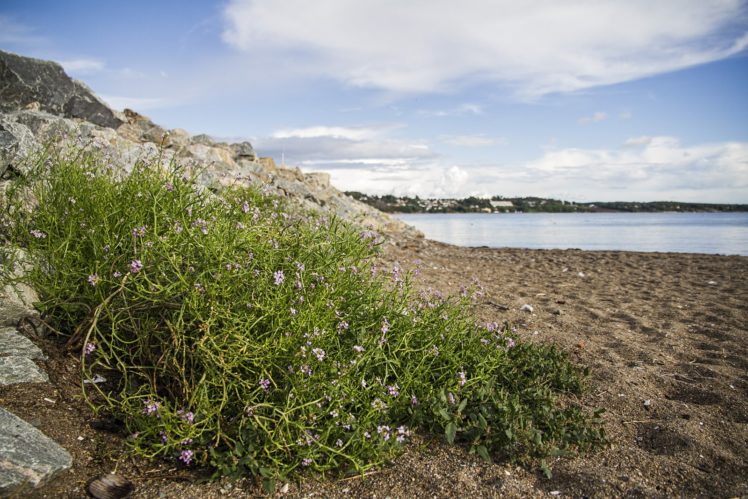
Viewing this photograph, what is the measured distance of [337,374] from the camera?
323cm

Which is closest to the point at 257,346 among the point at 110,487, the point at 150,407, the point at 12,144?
the point at 150,407

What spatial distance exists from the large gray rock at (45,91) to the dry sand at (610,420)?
30.5ft

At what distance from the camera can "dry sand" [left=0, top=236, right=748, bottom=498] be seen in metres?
2.97

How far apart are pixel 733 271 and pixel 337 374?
1301cm

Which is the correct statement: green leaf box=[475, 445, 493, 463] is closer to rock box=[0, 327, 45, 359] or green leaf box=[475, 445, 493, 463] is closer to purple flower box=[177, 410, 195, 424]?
purple flower box=[177, 410, 195, 424]

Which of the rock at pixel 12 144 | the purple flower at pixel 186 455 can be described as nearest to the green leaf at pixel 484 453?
the purple flower at pixel 186 455

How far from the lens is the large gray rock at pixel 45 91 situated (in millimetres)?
10695

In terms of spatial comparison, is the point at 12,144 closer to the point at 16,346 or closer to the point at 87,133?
the point at 16,346

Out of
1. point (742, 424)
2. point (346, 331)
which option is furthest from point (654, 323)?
point (346, 331)

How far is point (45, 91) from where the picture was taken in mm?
11391

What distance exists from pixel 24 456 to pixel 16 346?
1.19 metres

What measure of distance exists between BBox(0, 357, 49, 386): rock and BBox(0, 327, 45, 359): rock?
0.19 ft

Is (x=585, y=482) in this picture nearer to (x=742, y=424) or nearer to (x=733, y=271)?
(x=742, y=424)

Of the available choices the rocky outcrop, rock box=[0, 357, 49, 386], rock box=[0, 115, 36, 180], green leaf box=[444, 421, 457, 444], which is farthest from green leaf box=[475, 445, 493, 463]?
rock box=[0, 115, 36, 180]
